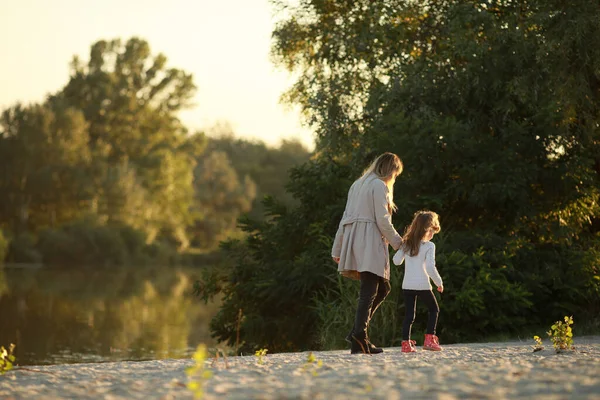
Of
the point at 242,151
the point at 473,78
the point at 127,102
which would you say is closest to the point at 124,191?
the point at 127,102

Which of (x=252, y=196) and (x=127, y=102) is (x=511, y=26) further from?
(x=252, y=196)

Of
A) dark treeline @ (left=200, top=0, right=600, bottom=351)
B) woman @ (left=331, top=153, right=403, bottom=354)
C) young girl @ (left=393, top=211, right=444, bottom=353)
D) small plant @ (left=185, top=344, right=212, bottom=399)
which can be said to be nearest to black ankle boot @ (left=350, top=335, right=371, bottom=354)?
woman @ (left=331, top=153, right=403, bottom=354)

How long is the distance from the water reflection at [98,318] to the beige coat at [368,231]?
459 inches

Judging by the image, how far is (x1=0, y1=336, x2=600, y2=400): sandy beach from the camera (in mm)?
5387

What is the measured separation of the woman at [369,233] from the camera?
8531 millimetres

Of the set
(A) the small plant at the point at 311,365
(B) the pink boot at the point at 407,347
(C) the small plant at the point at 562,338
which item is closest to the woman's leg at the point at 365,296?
(B) the pink boot at the point at 407,347

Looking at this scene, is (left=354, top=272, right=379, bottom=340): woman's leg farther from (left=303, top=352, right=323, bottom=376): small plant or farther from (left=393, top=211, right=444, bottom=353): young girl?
(left=303, top=352, right=323, bottom=376): small plant

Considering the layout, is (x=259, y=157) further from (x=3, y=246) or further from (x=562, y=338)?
(x=562, y=338)

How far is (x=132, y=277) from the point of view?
46219 millimetres

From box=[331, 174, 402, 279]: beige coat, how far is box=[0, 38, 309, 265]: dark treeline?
43207mm

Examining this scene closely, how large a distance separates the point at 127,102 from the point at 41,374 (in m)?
59.2

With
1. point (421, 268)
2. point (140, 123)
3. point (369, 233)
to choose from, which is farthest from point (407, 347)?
point (140, 123)

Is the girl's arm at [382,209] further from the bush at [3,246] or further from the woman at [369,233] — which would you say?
the bush at [3,246]

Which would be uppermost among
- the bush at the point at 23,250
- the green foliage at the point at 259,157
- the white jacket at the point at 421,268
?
the green foliage at the point at 259,157
